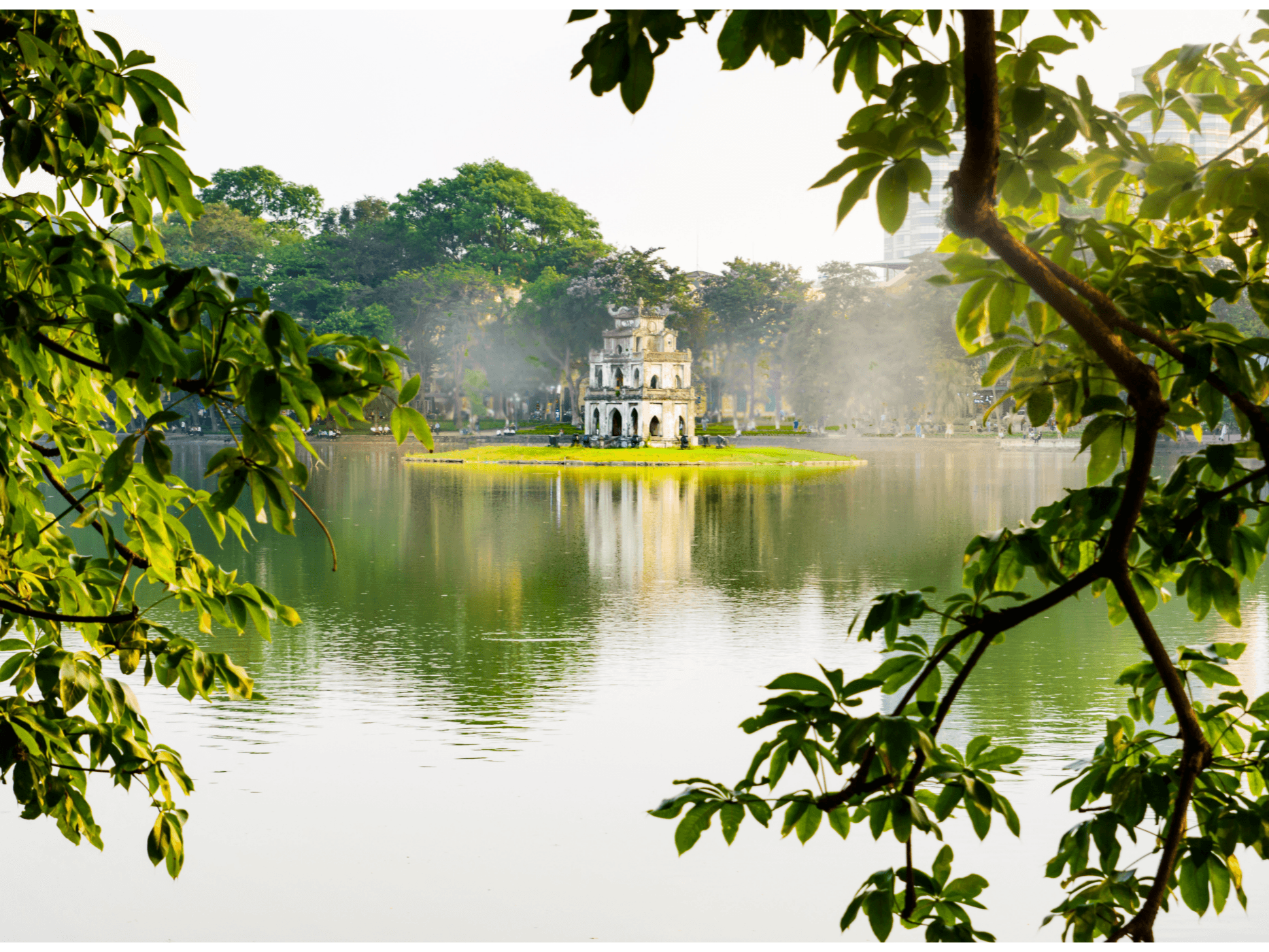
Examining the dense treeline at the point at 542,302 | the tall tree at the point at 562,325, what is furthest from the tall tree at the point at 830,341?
the tall tree at the point at 562,325

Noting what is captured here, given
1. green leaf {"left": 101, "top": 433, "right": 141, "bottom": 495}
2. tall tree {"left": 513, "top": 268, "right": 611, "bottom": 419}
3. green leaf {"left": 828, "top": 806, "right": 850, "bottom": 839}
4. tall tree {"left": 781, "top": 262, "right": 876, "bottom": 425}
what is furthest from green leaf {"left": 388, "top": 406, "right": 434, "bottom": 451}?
tall tree {"left": 781, "top": 262, "right": 876, "bottom": 425}

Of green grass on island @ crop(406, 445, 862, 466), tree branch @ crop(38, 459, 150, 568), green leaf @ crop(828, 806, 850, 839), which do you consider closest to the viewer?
green leaf @ crop(828, 806, 850, 839)

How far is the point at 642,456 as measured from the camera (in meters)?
38.2

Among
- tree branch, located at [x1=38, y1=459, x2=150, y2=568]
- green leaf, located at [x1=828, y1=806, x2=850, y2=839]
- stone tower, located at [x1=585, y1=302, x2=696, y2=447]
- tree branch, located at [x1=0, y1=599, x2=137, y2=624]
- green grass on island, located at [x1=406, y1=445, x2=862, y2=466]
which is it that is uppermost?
stone tower, located at [x1=585, y1=302, x2=696, y2=447]

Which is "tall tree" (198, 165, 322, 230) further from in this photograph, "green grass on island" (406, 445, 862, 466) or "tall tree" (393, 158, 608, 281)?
"green grass on island" (406, 445, 862, 466)

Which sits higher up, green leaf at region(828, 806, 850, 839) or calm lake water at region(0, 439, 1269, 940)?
green leaf at region(828, 806, 850, 839)

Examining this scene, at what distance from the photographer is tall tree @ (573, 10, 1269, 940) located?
145cm

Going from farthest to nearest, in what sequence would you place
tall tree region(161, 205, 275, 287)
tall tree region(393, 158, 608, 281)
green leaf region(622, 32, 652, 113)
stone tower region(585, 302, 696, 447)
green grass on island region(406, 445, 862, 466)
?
1. tall tree region(393, 158, 608, 281)
2. tall tree region(161, 205, 275, 287)
3. stone tower region(585, 302, 696, 447)
4. green grass on island region(406, 445, 862, 466)
5. green leaf region(622, 32, 652, 113)

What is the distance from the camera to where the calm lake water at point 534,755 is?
167 inches

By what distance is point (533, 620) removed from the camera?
992cm

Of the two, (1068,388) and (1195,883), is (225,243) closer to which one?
(1068,388)

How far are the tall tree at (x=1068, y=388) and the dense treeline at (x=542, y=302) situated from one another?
44.1 m

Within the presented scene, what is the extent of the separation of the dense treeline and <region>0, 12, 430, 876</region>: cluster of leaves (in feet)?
143

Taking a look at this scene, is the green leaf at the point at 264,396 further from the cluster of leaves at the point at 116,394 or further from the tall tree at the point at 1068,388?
the tall tree at the point at 1068,388
